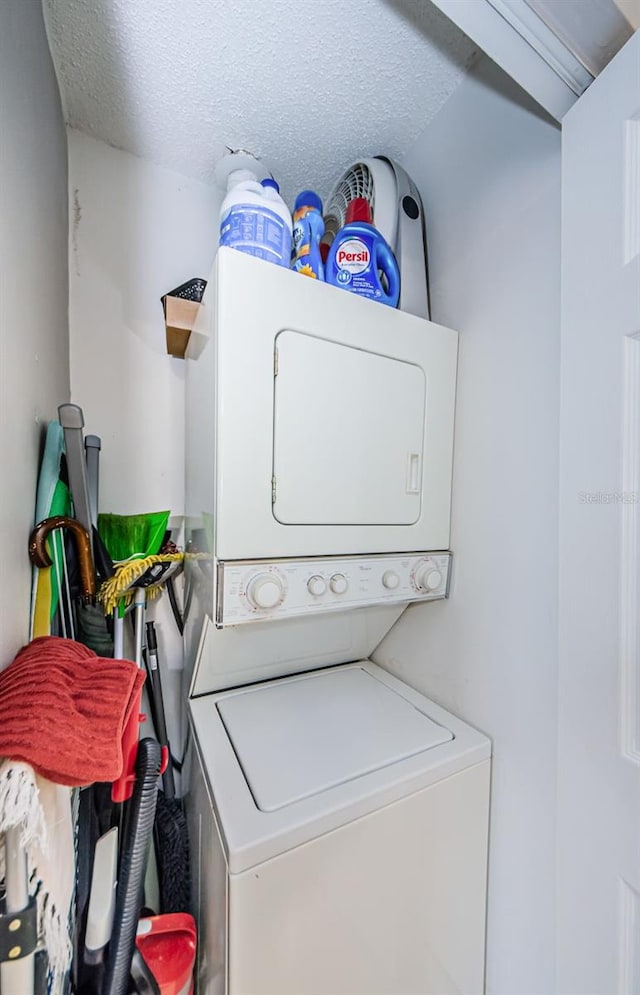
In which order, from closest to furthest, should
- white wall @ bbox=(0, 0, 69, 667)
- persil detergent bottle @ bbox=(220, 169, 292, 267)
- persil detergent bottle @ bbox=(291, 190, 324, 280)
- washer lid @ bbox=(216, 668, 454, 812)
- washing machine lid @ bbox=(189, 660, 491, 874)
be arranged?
white wall @ bbox=(0, 0, 69, 667), washing machine lid @ bbox=(189, 660, 491, 874), washer lid @ bbox=(216, 668, 454, 812), persil detergent bottle @ bbox=(220, 169, 292, 267), persil detergent bottle @ bbox=(291, 190, 324, 280)

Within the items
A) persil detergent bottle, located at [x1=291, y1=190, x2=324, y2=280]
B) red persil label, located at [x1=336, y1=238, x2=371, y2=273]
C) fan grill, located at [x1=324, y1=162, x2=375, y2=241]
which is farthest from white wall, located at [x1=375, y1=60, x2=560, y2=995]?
persil detergent bottle, located at [x1=291, y1=190, x2=324, y2=280]

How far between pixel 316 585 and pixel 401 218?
134 centimetres

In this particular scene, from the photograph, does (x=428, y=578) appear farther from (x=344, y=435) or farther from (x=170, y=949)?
(x=170, y=949)

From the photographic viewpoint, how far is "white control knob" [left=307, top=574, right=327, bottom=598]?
1.15 metres

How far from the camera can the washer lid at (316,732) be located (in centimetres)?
101

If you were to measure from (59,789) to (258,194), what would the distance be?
5.34 ft

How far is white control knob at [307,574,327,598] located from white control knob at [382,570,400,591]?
0.23 meters

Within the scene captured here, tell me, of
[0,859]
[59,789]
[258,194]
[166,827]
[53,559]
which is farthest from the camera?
[166,827]

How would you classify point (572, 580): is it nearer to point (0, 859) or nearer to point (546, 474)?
point (546, 474)

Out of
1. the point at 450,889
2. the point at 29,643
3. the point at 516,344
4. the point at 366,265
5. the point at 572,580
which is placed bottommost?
the point at 450,889

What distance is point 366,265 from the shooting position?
1.27 m

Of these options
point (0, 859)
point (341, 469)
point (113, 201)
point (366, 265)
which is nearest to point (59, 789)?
point (0, 859)

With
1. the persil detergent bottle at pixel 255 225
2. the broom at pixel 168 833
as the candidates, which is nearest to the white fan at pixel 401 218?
the persil detergent bottle at pixel 255 225

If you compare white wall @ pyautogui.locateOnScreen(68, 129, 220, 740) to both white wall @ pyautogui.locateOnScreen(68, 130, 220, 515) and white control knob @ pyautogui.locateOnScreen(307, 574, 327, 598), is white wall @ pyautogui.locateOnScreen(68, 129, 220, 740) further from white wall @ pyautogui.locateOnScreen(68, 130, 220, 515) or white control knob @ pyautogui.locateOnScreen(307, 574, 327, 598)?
white control knob @ pyautogui.locateOnScreen(307, 574, 327, 598)
